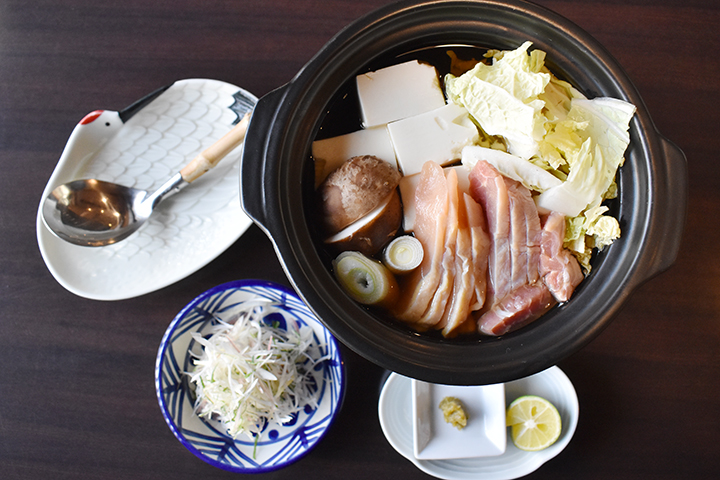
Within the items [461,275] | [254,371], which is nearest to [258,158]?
[461,275]

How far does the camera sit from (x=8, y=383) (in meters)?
1.74

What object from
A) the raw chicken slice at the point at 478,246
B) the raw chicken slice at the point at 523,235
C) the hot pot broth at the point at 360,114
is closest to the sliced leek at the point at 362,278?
the hot pot broth at the point at 360,114

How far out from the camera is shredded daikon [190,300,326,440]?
1553 mm

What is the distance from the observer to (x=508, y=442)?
1.67 m

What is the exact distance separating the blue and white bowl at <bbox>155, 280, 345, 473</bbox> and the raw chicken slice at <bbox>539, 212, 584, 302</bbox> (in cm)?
72

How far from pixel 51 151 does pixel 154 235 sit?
1.73 ft

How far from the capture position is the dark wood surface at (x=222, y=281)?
1.68 meters

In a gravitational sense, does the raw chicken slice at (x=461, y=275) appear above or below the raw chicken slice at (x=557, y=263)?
below

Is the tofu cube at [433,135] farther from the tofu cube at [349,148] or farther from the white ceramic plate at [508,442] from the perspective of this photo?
the white ceramic plate at [508,442]

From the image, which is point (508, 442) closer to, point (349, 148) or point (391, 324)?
point (391, 324)

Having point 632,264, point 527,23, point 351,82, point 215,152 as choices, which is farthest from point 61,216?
point 632,264

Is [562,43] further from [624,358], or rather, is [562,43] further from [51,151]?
[51,151]

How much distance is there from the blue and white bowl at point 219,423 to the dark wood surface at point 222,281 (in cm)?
10

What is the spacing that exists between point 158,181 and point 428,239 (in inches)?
41.1
